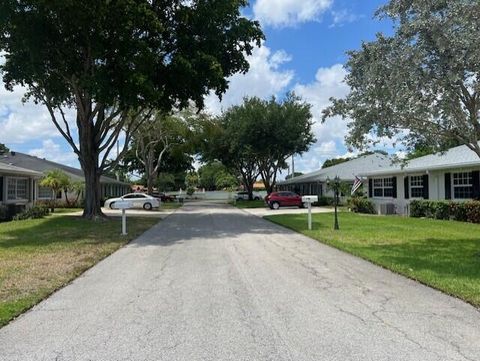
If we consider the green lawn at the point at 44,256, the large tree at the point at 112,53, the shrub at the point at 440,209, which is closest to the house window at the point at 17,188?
the large tree at the point at 112,53

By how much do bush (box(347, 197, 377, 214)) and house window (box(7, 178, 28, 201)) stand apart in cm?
2198

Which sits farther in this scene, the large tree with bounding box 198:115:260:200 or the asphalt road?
the large tree with bounding box 198:115:260:200

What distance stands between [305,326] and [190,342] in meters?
1.49

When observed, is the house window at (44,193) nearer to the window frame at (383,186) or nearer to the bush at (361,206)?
the bush at (361,206)

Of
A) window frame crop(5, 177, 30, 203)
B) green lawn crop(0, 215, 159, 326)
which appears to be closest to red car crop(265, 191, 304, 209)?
window frame crop(5, 177, 30, 203)

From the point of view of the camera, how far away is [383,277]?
383 inches

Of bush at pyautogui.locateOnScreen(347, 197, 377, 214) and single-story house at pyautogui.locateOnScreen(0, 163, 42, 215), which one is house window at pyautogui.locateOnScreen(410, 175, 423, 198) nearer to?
bush at pyautogui.locateOnScreen(347, 197, 377, 214)

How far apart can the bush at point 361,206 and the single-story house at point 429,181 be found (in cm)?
47

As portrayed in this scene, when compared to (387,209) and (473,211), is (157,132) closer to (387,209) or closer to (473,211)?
(387,209)

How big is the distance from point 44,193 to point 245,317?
39.7 meters

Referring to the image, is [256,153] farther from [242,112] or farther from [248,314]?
[248,314]

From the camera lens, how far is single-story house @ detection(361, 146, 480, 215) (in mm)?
24469

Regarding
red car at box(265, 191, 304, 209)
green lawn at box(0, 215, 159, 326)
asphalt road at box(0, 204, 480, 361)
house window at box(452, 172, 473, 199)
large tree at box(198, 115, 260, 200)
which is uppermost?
large tree at box(198, 115, 260, 200)

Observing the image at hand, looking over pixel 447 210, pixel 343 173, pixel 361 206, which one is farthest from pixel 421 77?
pixel 343 173
